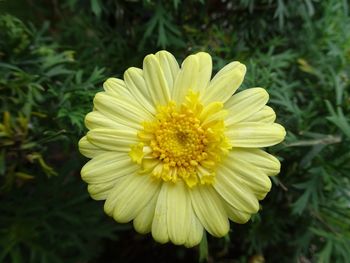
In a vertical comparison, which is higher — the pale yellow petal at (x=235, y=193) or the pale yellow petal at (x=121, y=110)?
the pale yellow petal at (x=121, y=110)

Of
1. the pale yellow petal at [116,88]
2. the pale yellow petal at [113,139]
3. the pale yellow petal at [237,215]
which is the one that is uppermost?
the pale yellow petal at [116,88]

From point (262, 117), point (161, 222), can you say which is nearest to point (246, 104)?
point (262, 117)

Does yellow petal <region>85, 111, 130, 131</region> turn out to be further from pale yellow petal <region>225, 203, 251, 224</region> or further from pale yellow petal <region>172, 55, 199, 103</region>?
pale yellow petal <region>225, 203, 251, 224</region>

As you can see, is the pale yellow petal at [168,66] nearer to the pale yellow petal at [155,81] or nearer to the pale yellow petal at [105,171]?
the pale yellow petal at [155,81]

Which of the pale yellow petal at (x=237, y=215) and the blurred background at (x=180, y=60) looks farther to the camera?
the blurred background at (x=180, y=60)

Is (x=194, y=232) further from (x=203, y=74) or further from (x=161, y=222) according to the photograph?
(x=203, y=74)

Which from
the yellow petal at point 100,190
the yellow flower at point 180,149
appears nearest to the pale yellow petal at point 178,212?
the yellow flower at point 180,149
